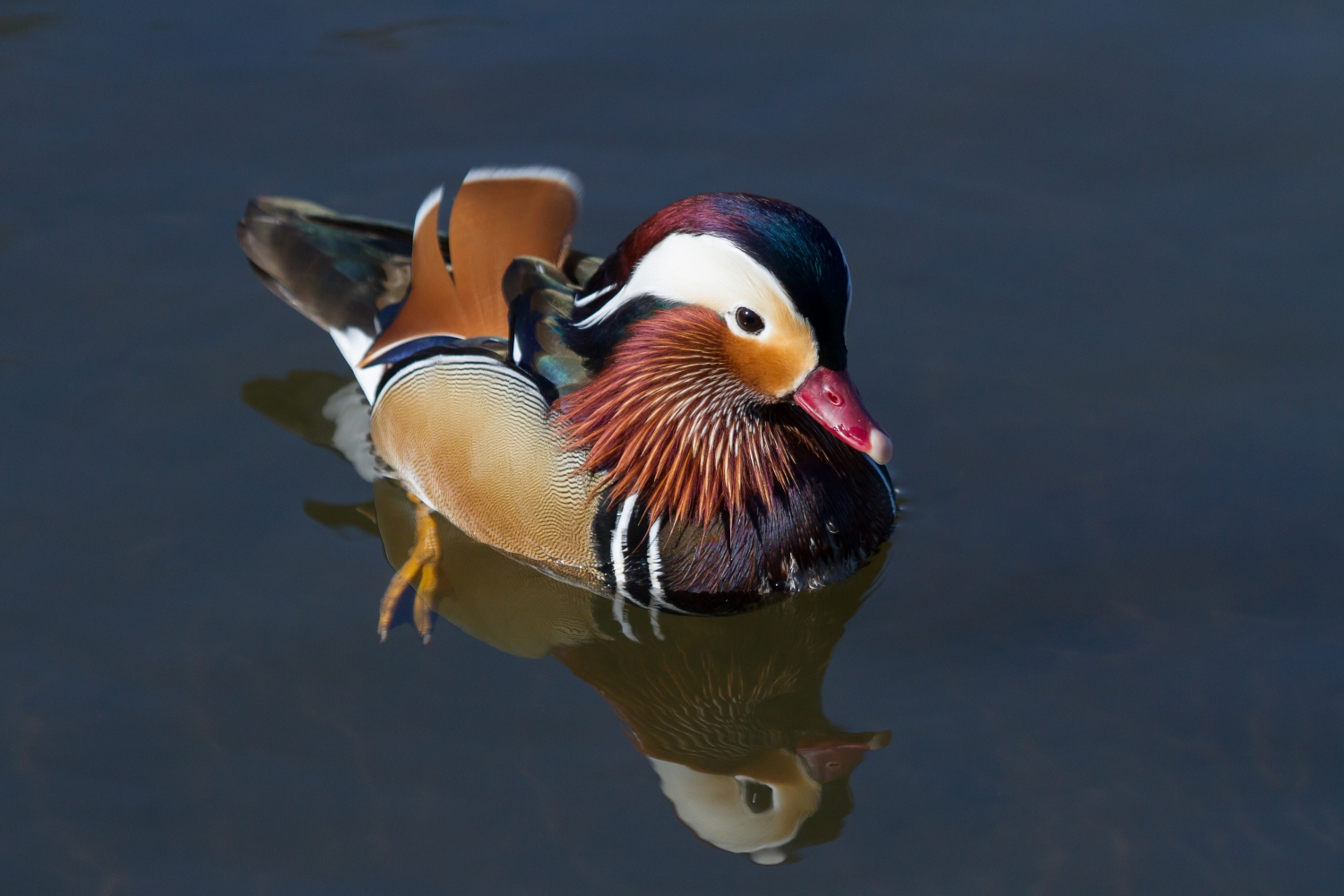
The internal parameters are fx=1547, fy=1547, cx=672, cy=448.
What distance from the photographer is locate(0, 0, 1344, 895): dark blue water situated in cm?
438

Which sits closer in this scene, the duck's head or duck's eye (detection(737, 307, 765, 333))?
the duck's head

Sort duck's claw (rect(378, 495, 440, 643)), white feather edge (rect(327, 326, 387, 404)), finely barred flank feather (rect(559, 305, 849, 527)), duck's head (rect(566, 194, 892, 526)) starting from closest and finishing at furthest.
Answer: duck's head (rect(566, 194, 892, 526)) < finely barred flank feather (rect(559, 305, 849, 527)) < duck's claw (rect(378, 495, 440, 643)) < white feather edge (rect(327, 326, 387, 404))

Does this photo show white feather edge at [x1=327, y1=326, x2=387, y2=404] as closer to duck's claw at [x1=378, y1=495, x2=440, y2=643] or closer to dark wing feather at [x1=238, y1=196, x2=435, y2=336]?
dark wing feather at [x1=238, y1=196, x2=435, y2=336]

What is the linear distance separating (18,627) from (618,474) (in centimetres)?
196

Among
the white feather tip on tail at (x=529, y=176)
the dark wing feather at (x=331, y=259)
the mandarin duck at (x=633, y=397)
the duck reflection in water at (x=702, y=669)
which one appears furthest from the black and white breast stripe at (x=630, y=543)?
the dark wing feather at (x=331, y=259)

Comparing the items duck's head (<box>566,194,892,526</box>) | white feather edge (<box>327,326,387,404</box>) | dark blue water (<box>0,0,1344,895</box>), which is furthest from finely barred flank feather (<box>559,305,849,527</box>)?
white feather edge (<box>327,326,387,404</box>)

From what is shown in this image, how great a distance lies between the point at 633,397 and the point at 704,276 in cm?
60

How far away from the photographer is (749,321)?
443 centimetres

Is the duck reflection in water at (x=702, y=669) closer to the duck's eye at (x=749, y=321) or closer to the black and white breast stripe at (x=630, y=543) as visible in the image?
A: the black and white breast stripe at (x=630, y=543)

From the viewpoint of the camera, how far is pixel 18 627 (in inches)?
193

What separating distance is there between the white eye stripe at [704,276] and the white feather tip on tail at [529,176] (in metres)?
0.77

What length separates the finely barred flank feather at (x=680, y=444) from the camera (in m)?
4.84

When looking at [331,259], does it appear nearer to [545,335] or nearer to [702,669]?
[545,335]

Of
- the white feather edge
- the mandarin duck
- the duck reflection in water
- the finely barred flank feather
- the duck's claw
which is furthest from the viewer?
the white feather edge
